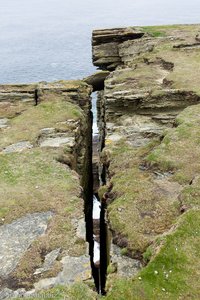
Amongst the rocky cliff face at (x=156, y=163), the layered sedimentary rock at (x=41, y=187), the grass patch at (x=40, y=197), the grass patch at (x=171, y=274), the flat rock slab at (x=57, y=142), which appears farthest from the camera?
the flat rock slab at (x=57, y=142)

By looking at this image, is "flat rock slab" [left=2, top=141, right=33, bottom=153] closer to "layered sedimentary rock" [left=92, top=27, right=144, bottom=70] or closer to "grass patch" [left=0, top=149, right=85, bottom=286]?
"grass patch" [left=0, top=149, right=85, bottom=286]

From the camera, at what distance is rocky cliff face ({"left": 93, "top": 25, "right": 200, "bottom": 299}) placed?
15.1 m

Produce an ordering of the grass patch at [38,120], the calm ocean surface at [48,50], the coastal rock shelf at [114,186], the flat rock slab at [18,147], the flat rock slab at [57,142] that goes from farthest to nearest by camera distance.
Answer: the calm ocean surface at [48,50] → the grass patch at [38,120] → the flat rock slab at [57,142] → the flat rock slab at [18,147] → the coastal rock shelf at [114,186]

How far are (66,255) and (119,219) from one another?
10.2 feet

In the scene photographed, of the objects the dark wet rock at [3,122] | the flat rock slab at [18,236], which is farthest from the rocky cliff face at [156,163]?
the dark wet rock at [3,122]

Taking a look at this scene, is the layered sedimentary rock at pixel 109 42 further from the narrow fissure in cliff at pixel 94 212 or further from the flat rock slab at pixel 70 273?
the flat rock slab at pixel 70 273

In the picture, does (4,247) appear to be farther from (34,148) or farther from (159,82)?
(159,82)

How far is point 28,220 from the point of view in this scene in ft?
66.8

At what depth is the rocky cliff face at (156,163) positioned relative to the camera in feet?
49.5

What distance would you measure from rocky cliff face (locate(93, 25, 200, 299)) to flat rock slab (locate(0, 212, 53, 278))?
3.52 metres

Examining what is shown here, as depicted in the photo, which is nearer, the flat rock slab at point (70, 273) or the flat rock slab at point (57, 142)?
the flat rock slab at point (70, 273)

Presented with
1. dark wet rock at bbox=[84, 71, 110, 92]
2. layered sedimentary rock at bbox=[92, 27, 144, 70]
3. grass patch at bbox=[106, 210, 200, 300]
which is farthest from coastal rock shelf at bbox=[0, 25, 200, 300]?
layered sedimentary rock at bbox=[92, 27, 144, 70]

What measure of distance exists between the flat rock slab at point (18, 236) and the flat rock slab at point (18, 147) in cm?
924

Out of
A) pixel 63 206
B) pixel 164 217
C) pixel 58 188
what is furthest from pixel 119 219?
→ pixel 58 188
